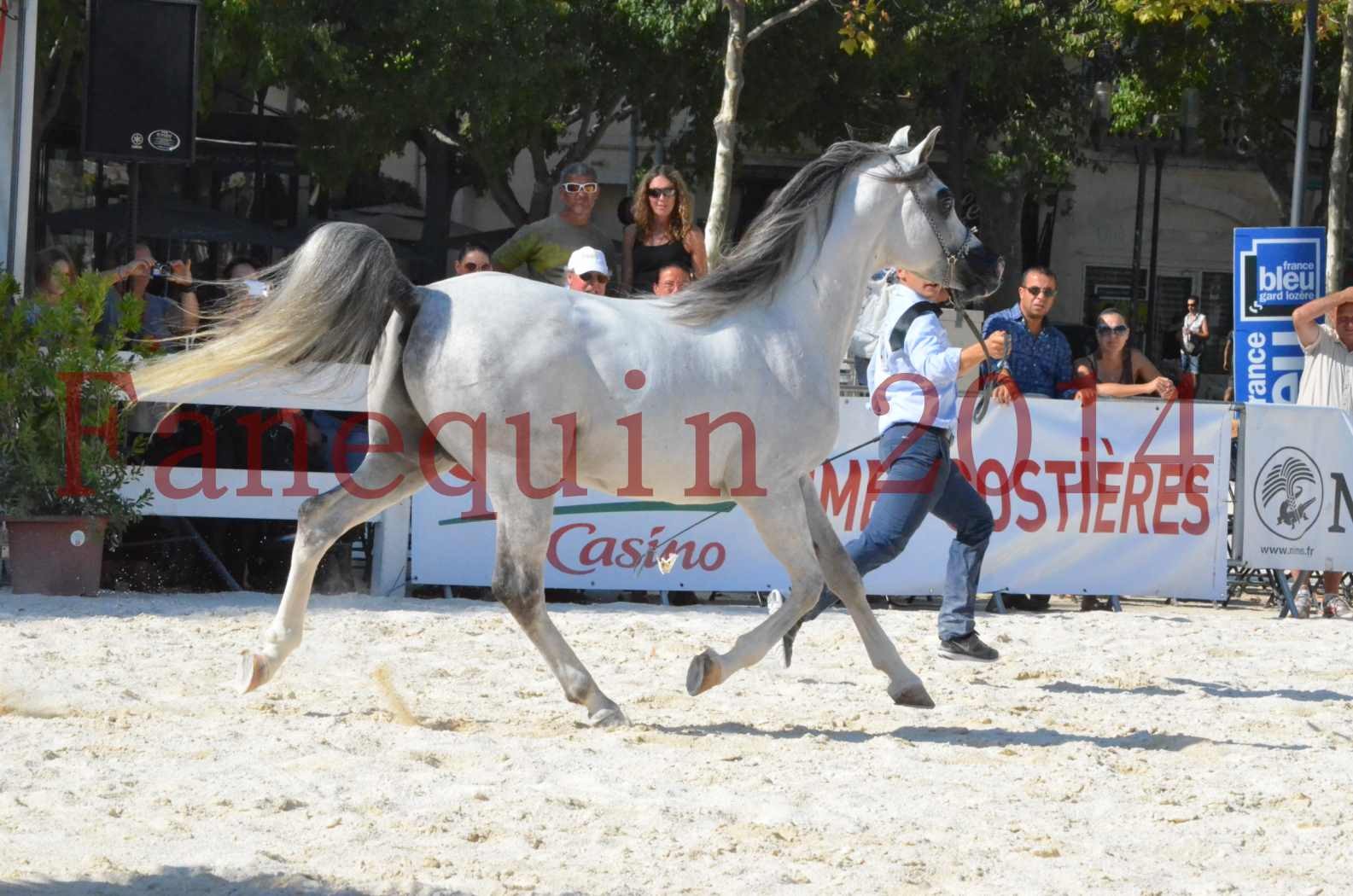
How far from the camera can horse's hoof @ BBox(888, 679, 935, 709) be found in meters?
6.46

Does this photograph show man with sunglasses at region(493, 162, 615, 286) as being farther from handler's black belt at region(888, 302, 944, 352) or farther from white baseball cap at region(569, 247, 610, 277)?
handler's black belt at region(888, 302, 944, 352)

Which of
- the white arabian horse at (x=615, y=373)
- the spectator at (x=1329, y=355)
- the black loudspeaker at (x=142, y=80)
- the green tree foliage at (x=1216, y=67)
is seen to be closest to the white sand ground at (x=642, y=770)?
the white arabian horse at (x=615, y=373)

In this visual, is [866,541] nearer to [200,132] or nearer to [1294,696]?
[1294,696]

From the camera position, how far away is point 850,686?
700 centimetres

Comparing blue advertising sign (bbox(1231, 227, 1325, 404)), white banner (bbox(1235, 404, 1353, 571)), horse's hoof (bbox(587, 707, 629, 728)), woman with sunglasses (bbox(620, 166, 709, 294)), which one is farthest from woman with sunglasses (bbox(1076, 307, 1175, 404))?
horse's hoof (bbox(587, 707, 629, 728))

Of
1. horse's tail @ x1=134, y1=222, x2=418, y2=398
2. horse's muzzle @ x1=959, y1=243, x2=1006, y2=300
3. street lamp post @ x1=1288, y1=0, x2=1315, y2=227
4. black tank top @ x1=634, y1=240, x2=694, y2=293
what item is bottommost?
horse's tail @ x1=134, y1=222, x2=418, y2=398

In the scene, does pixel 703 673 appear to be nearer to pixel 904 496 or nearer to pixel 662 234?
pixel 904 496

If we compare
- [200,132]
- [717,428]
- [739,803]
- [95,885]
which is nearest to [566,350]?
[717,428]

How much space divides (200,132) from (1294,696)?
22381 millimetres

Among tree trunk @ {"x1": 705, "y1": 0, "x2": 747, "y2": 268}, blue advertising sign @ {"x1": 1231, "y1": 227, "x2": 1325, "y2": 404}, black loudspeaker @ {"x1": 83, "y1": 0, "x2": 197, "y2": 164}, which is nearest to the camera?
black loudspeaker @ {"x1": 83, "y1": 0, "x2": 197, "y2": 164}

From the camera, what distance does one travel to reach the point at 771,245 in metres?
6.34

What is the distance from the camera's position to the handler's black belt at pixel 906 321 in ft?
23.8

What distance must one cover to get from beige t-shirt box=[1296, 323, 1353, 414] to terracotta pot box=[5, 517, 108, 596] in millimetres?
7289

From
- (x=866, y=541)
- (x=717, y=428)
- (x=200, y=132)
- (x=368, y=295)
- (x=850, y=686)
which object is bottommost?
(x=850, y=686)
